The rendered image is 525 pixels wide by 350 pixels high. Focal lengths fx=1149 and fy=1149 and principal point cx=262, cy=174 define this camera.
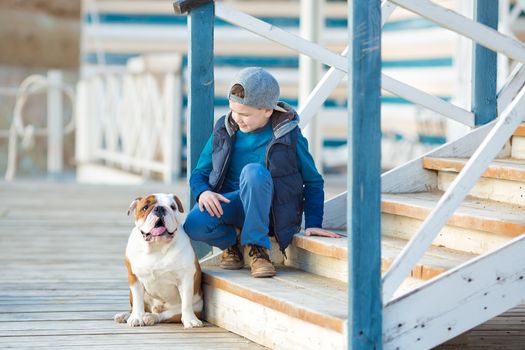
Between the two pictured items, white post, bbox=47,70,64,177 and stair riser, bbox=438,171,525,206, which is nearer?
stair riser, bbox=438,171,525,206

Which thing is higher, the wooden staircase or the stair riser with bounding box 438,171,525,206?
the stair riser with bounding box 438,171,525,206

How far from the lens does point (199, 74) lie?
4.34 m

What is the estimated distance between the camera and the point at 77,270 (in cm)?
523

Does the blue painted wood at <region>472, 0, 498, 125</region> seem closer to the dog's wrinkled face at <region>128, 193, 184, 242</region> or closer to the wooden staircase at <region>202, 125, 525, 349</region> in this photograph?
the wooden staircase at <region>202, 125, 525, 349</region>

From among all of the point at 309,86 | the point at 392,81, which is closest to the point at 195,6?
the point at 392,81

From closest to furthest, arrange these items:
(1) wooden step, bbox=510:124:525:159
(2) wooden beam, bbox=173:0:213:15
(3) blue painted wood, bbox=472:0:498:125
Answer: (2) wooden beam, bbox=173:0:213:15, (1) wooden step, bbox=510:124:525:159, (3) blue painted wood, bbox=472:0:498:125

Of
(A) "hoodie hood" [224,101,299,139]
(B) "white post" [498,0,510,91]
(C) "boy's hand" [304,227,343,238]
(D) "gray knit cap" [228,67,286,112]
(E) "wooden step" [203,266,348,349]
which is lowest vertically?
(E) "wooden step" [203,266,348,349]

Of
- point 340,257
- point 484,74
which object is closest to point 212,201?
point 340,257

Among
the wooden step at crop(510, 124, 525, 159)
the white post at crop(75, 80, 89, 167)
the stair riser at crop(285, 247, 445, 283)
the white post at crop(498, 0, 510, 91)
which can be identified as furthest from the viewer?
the white post at crop(75, 80, 89, 167)

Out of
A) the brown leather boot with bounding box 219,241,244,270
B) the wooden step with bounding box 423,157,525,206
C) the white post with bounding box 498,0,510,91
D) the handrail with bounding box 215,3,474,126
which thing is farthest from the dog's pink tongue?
the white post with bounding box 498,0,510,91

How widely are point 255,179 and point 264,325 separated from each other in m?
0.51

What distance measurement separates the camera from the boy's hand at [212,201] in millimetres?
3975

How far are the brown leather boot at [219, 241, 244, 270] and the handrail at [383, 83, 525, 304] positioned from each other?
1.17 metres

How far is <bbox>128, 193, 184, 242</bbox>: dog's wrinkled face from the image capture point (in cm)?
381
